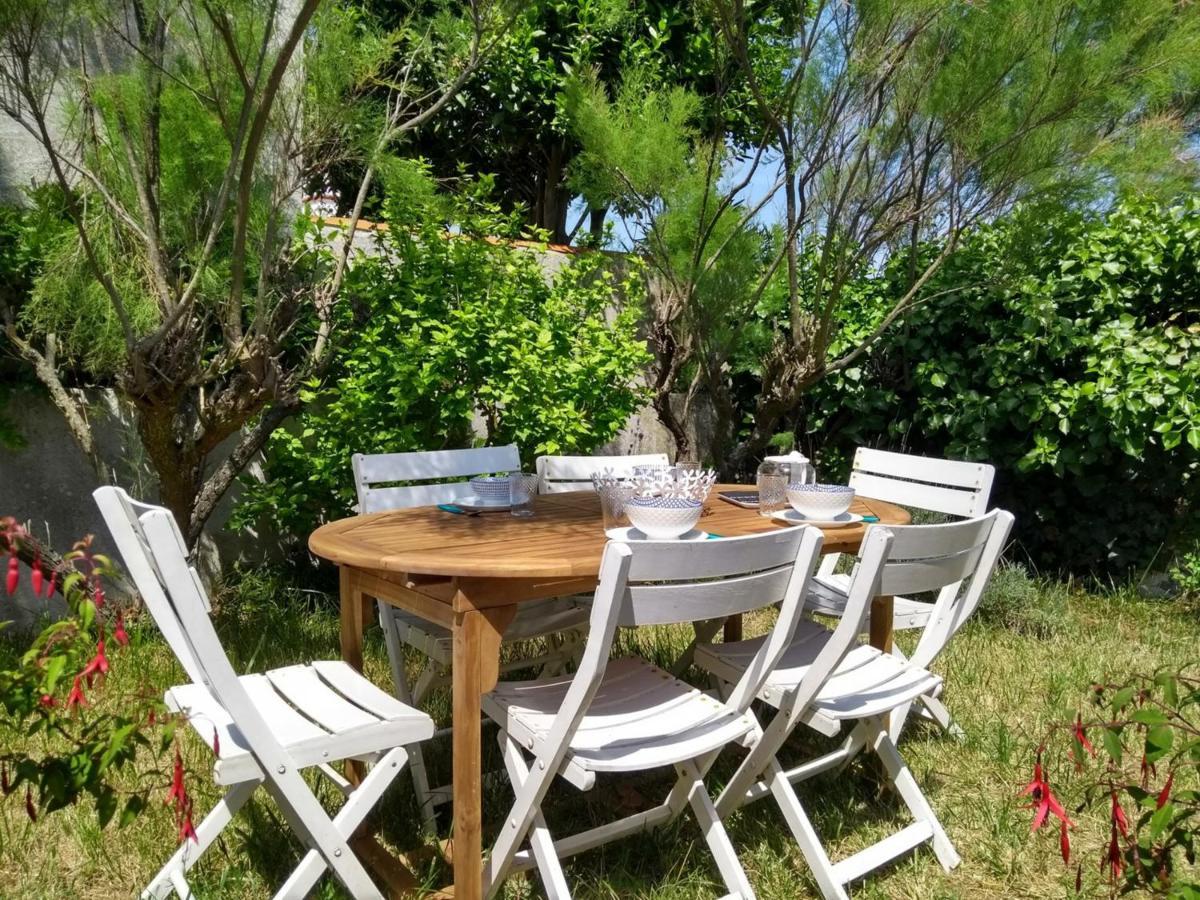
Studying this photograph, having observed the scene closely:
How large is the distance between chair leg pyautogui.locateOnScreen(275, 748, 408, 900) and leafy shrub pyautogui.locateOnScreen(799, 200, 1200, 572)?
12.8 ft

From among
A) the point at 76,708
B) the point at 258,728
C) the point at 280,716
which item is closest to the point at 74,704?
the point at 76,708

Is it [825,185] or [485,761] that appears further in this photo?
[825,185]

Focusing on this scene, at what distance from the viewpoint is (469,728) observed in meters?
1.88

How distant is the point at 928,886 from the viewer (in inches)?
87.8

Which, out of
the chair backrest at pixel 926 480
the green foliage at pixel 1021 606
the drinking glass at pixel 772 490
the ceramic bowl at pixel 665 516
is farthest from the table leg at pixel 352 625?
the green foliage at pixel 1021 606

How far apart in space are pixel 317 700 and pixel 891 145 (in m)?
3.92

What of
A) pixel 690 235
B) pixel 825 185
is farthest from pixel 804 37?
pixel 690 235

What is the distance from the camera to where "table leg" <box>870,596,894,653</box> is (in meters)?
2.71

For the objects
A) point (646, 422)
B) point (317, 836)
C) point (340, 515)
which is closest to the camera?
point (317, 836)

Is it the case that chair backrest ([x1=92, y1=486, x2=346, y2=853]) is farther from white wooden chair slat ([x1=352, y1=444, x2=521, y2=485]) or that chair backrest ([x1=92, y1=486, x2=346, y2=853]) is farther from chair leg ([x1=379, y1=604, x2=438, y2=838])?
white wooden chair slat ([x1=352, y1=444, x2=521, y2=485])

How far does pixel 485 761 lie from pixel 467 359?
1882 mm

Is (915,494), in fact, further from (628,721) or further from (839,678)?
(628,721)

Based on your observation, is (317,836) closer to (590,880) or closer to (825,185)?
(590,880)

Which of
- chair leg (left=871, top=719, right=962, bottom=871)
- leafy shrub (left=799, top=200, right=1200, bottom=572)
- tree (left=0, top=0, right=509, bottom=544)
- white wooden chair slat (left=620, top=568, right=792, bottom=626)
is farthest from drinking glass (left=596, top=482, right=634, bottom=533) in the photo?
leafy shrub (left=799, top=200, right=1200, bottom=572)
